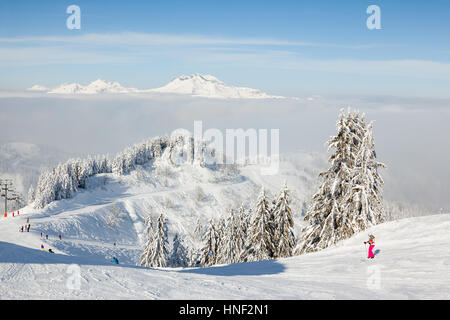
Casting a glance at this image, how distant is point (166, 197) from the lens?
371ft

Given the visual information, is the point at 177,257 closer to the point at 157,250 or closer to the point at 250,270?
the point at 157,250

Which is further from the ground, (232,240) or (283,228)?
(283,228)

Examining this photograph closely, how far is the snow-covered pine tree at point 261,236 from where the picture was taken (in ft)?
107

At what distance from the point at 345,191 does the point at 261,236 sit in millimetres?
10453

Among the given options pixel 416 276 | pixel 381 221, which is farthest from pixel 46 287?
pixel 381 221

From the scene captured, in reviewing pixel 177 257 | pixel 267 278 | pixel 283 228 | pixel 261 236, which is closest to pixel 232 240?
pixel 261 236

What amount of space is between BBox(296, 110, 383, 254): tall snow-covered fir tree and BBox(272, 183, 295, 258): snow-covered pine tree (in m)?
4.78

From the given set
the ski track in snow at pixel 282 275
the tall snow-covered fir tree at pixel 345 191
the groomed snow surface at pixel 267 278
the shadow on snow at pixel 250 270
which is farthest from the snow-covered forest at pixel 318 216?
the shadow on snow at pixel 250 270

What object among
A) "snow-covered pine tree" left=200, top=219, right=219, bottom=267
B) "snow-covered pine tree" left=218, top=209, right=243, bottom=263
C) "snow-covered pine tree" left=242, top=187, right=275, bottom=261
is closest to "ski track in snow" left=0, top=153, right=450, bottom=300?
"snow-covered pine tree" left=242, top=187, right=275, bottom=261

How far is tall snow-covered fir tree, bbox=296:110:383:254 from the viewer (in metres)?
24.5

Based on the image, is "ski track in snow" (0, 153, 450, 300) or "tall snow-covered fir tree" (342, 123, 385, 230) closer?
"ski track in snow" (0, 153, 450, 300)

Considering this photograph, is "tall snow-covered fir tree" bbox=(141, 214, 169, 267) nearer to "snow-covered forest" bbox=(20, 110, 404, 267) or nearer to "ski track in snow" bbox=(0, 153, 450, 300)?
"snow-covered forest" bbox=(20, 110, 404, 267)

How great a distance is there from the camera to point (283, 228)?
109ft
